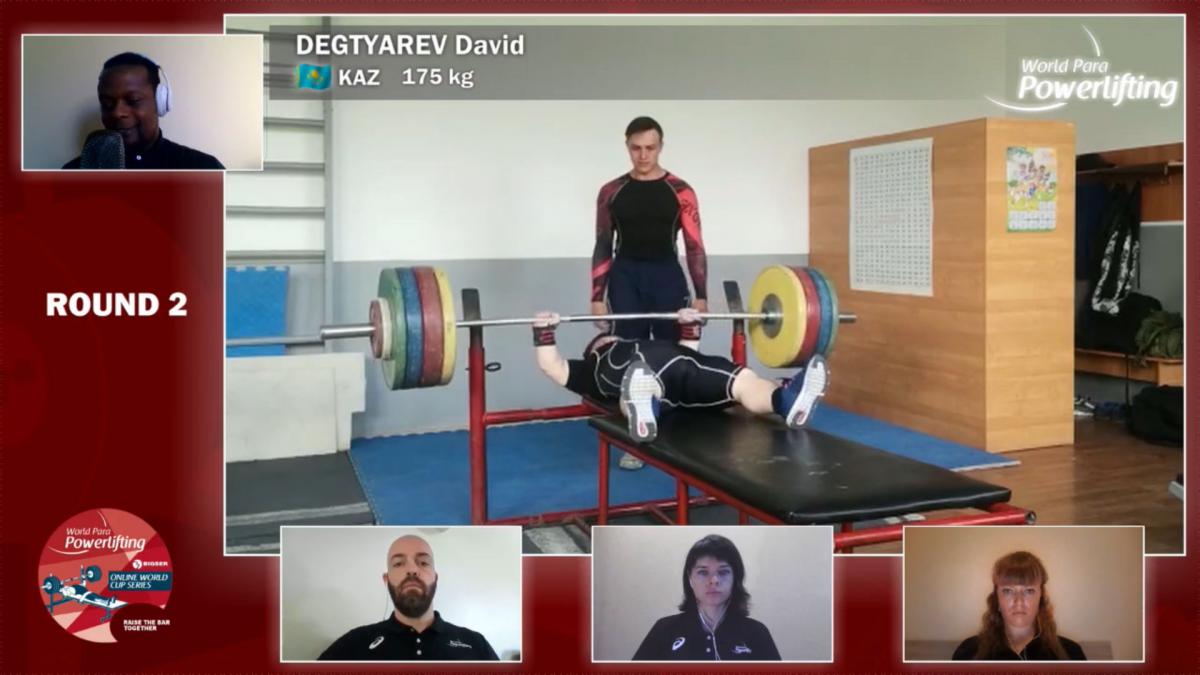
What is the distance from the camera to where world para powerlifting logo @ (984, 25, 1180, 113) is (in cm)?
210

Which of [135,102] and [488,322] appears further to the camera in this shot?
[488,322]

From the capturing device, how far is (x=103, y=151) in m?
2.00

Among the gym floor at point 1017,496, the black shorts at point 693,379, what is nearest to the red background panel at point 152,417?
the gym floor at point 1017,496

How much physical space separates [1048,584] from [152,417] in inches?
70.1

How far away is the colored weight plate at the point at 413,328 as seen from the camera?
236 cm

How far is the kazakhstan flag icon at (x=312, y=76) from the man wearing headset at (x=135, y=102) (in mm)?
249

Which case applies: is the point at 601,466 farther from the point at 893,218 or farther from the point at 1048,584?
the point at 893,218

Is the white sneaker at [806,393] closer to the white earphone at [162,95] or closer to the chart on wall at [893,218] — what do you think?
the white earphone at [162,95]

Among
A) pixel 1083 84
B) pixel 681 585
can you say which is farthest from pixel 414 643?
pixel 1083 84

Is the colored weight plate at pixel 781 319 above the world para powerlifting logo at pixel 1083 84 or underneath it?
underneath

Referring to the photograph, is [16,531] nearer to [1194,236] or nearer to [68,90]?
[68,90]

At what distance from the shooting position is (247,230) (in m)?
2.69

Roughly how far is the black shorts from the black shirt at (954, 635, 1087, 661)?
83 centimetres

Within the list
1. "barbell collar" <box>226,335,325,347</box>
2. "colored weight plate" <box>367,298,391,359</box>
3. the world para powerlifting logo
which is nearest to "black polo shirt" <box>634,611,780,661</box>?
"colored weight plate" <box>367,298,391,359</box>
